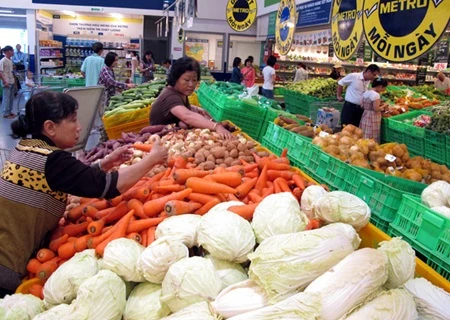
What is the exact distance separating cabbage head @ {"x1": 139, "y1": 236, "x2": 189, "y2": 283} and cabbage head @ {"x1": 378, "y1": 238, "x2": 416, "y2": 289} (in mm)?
810

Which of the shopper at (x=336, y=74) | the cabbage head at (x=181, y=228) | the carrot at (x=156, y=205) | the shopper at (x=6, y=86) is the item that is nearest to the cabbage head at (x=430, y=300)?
the cabbage head at (x=181, y=228)

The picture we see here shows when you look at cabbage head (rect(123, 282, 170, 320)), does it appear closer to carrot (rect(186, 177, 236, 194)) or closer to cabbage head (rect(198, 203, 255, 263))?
cabbage head (rect(198, 203, 255, 263))

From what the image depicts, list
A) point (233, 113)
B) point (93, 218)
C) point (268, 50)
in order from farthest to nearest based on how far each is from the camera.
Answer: point (268, 50) → point (233, 113) → point (93, 218)

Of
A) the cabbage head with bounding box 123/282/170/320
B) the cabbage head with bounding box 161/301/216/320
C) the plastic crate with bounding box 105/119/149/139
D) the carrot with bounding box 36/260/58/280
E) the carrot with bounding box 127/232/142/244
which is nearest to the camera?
the cabbage head with bounding box 161/301/216/320

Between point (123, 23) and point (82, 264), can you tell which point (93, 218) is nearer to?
point (82, 264)

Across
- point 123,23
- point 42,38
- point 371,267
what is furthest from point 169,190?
point 123,23

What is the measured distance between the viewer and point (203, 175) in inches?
102

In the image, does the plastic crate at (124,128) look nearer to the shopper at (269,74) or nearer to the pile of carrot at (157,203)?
the pile of carrot at (157,203)

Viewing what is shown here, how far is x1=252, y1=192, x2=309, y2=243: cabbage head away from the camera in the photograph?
72.6 inches

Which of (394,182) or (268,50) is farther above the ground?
(268,50)

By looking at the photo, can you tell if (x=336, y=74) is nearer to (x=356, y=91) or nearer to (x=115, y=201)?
(x=356, y=91)

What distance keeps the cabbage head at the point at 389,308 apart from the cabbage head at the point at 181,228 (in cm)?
83

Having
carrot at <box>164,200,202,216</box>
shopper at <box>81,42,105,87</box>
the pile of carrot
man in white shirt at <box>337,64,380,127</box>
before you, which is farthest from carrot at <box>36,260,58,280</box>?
shopper at <box>81,42,105,87</box>

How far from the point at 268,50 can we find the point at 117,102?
32.6 feet
